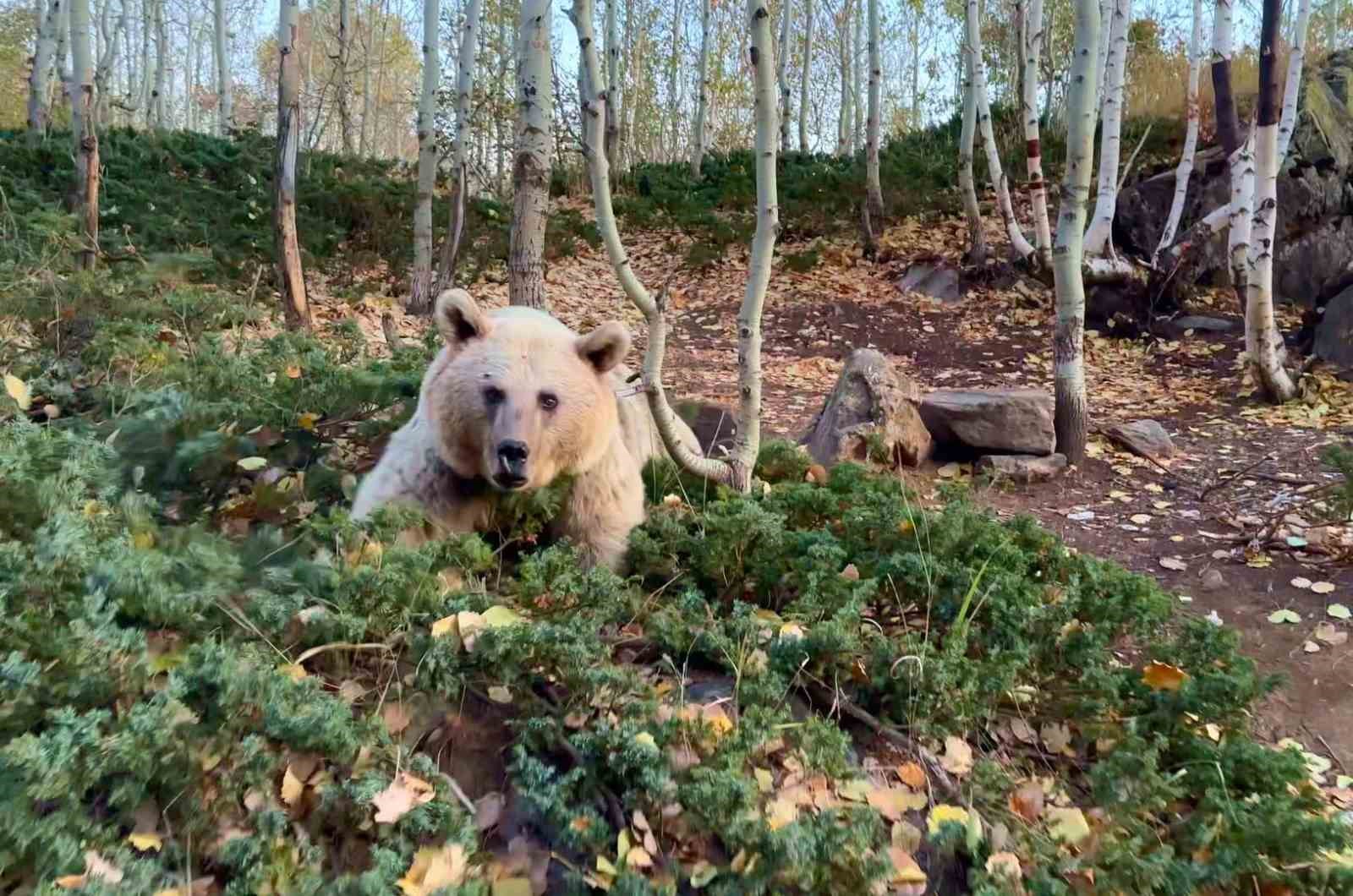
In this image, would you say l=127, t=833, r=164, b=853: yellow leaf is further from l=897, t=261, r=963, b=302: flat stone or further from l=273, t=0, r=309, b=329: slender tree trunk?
l=897, t=261, r=963, b=302: flat stone

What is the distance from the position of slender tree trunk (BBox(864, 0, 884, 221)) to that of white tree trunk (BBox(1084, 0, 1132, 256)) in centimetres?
363

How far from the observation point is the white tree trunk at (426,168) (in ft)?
35.9

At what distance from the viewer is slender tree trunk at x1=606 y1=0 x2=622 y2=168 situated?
17016 mm

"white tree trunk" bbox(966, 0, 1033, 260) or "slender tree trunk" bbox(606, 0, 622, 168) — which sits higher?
"slender tree trunk" bbox(606, 0, 622, 168)

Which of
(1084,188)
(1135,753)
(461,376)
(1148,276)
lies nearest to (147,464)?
(461,376)

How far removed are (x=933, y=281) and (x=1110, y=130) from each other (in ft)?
13.4

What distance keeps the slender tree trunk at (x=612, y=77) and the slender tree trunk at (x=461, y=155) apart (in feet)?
16.6

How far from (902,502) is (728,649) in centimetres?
118

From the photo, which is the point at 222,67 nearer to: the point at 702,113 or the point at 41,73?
the point at 41,73

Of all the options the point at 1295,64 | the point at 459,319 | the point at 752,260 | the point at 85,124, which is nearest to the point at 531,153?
the point at 752,260

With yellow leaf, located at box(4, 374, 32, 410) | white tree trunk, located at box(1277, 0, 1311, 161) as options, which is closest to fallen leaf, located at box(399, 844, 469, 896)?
yellow leaf, located at box(4, 374, 32, 410)

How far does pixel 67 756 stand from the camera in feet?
6.09

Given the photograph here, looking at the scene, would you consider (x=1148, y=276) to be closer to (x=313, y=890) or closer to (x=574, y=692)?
(x=574, y=692)

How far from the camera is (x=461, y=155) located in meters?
11.2
